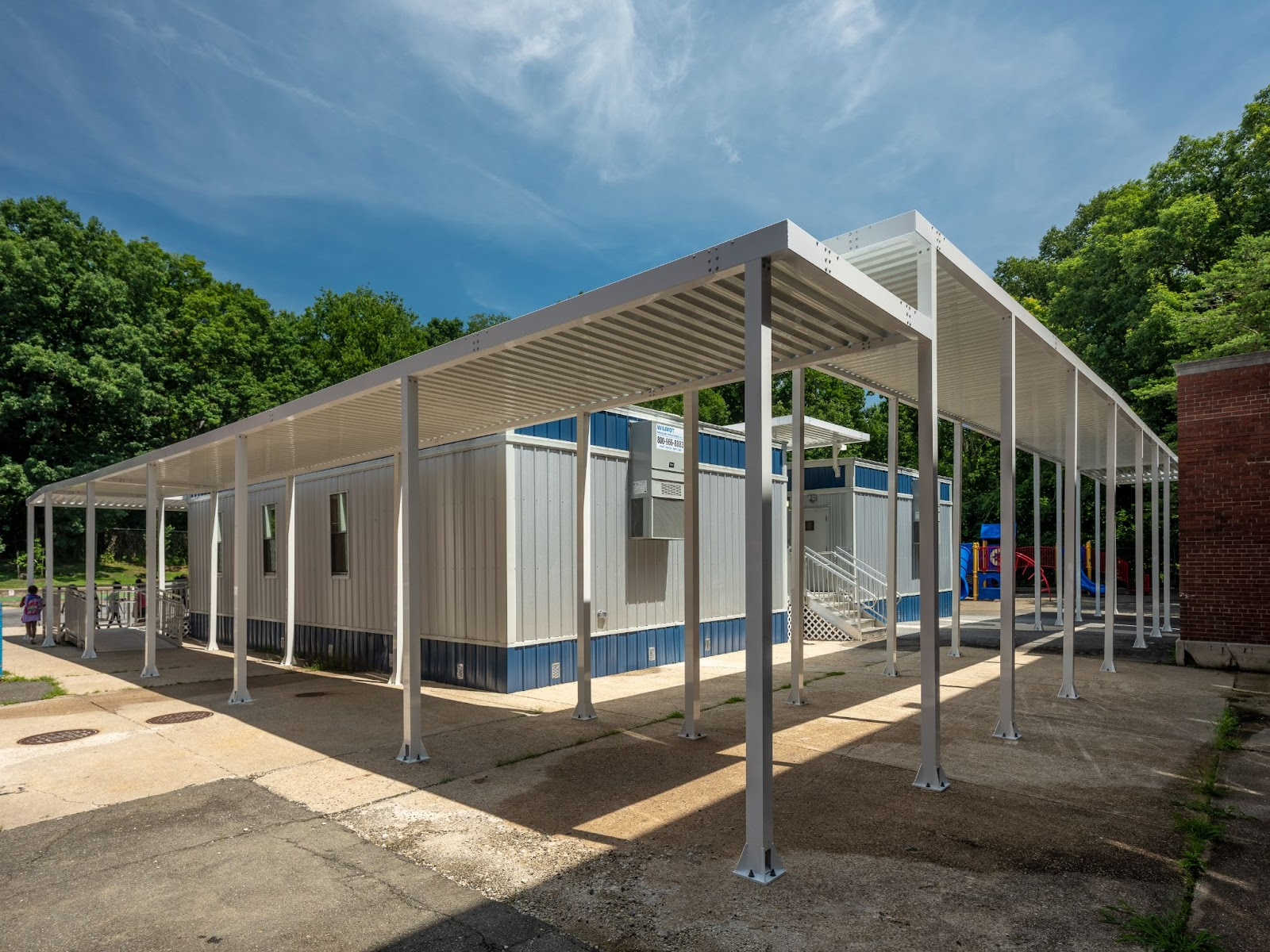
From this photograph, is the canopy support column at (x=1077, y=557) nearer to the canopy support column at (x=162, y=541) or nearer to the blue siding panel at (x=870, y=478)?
the blue siding panel at (x=870, y=478)

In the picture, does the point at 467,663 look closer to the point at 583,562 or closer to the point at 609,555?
the point at 609,555

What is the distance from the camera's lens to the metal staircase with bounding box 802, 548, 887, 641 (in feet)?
52.0

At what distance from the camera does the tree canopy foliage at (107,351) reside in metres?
28.8

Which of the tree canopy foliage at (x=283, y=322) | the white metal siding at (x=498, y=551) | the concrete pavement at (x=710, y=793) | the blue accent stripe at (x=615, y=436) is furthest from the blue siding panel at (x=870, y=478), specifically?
the concrete pavement at (x=710, y=793)

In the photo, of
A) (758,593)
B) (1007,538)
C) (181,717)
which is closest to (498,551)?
(181,717)

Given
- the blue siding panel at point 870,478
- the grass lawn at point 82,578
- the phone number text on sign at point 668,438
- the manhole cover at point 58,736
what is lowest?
the grass lawn at point 82,578

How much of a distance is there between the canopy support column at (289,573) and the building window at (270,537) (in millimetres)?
417

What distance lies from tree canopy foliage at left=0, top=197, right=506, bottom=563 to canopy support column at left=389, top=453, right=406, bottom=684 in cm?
2474

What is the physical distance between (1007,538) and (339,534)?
10.0 metres

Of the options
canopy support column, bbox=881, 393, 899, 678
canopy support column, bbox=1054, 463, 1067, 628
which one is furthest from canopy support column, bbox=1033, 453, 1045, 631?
canopy support column, bbox=881, 393, 899, 678

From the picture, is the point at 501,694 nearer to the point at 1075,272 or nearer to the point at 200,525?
the point at 200,525

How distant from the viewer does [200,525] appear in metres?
17.0

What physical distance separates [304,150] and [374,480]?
49036 mm

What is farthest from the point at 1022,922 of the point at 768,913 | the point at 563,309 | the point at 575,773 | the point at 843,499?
the point at 843,499
